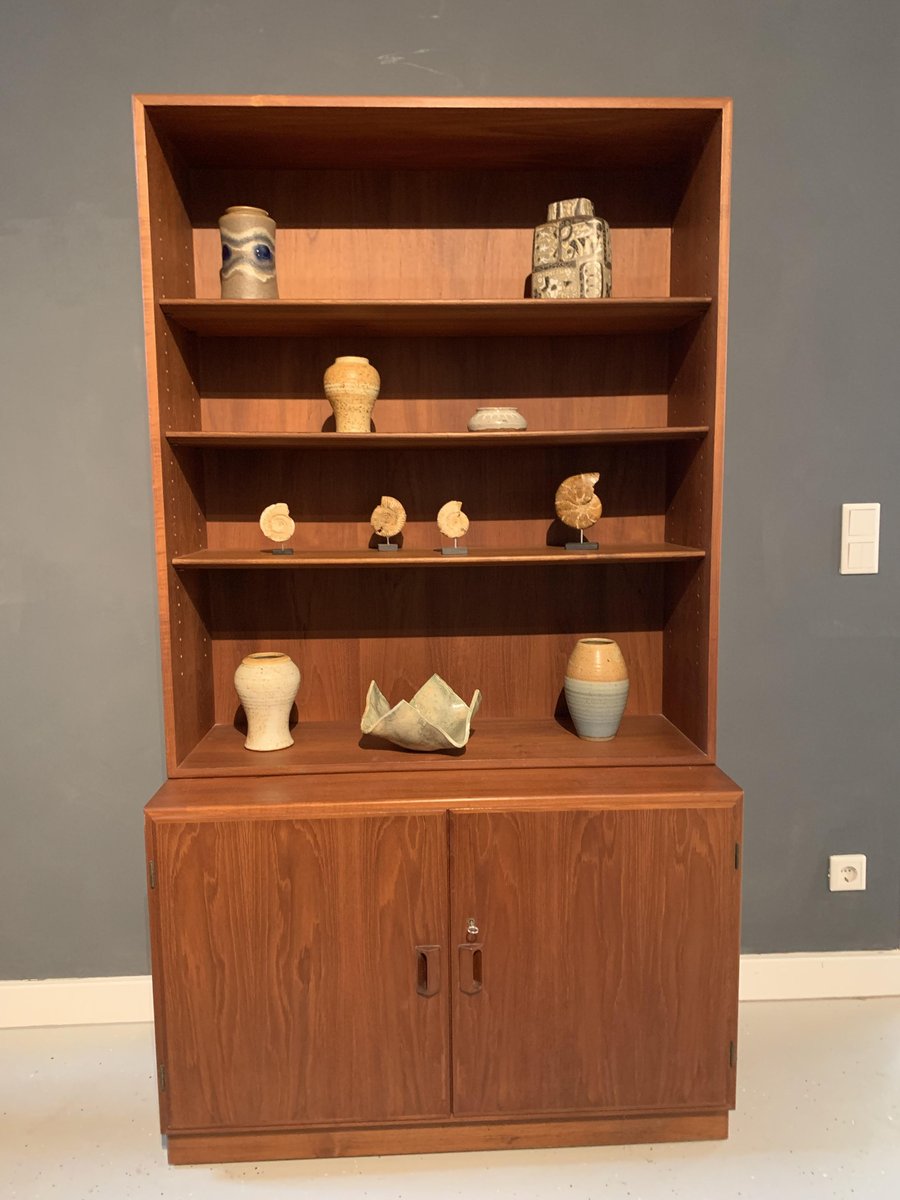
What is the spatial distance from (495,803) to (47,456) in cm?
133

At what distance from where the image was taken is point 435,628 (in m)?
1.91

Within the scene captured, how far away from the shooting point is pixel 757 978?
2031 mm

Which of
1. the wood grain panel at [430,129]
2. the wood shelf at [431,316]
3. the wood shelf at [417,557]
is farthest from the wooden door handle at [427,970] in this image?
the wood grain panel at [430,129]

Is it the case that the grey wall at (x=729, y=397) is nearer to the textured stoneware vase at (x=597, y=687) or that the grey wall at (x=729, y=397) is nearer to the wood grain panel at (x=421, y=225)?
the wood grain panel at (x=421, y=225)

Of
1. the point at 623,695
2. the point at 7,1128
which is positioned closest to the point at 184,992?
the point at 7,1128

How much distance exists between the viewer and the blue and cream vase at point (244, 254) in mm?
1602

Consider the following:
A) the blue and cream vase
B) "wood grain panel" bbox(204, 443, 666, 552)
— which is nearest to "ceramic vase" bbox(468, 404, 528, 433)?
"wood grain panel" bbox(204, 443, 666, 552)

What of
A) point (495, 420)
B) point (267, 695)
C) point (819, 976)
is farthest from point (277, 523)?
point (819, 976)

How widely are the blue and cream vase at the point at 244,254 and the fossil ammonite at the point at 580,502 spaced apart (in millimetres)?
754

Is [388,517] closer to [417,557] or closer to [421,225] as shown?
[417,557]

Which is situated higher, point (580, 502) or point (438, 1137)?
point (580, 502)

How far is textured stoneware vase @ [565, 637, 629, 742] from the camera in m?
1.71

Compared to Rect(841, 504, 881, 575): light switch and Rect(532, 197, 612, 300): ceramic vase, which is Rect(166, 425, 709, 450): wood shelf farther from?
Rect(841, 504, 881, 575): light switch

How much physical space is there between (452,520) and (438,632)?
1.03 feet
